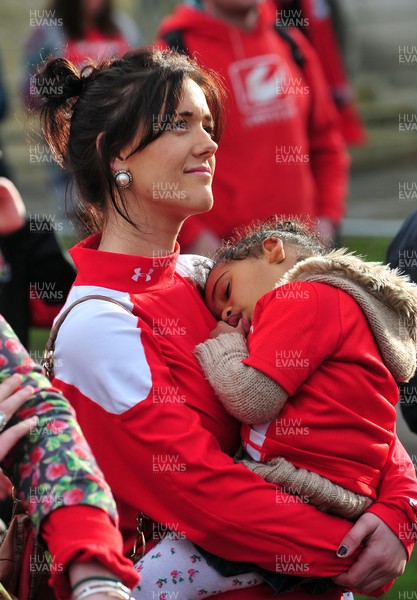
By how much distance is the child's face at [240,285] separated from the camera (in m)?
3.11

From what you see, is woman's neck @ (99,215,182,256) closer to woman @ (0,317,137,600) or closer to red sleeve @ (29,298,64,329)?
woman @ (0,317,137,600)

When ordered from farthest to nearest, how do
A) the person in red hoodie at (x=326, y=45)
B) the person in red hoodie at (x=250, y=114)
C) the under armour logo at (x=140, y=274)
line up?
the person in red hoodie at (x=326, y=45)
the person in red hoodie at (x=250, y=114)
the under armour logo at (x=140, y=274)

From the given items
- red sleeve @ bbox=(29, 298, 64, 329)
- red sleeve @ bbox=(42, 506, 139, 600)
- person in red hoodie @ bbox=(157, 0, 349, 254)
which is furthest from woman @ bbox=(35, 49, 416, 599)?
→ person in red hoodie @ bbox=(157, 0, 349, 254)

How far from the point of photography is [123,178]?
10.3 feet

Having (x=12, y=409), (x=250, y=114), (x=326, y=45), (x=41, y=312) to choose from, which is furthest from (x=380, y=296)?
(x=326, y=45)

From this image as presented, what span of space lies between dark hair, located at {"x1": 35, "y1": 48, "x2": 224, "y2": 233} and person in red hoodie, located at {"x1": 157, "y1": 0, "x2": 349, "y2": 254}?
1.85m

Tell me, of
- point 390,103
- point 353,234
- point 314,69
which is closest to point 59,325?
point 314,69

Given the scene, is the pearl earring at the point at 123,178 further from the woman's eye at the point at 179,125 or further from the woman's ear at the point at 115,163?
the woman's eye at the point at 179,125

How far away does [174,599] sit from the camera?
9.29 ft

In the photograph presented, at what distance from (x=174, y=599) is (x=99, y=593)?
66 centimetres

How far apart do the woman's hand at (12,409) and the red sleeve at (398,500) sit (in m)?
0.92

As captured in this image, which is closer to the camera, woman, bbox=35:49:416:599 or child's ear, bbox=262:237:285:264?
woman, bbox=35:49:416:599

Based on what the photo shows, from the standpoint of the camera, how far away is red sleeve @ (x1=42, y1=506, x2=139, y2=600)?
2.22 meters

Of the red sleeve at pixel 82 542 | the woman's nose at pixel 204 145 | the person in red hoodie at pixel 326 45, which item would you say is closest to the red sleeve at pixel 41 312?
the woman's nose at pixel 204 145
